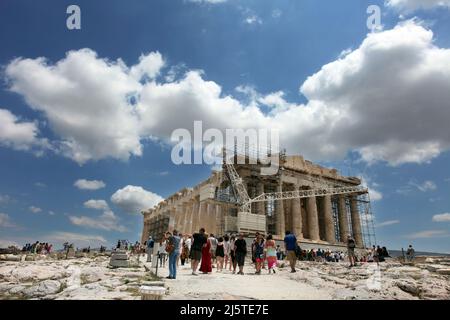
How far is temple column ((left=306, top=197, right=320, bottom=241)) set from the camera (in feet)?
124

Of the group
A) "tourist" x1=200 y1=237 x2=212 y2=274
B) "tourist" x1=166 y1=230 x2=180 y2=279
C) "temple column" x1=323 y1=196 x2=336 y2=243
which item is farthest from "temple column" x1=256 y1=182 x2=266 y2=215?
"tourist" x1=166 y1=230 x2=180 y2=279

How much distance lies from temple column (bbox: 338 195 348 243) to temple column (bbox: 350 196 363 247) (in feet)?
5.95

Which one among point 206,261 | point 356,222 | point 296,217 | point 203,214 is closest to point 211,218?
point 203,214

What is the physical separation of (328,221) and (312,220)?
2.72 metres

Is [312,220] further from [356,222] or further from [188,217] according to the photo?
[188,217]

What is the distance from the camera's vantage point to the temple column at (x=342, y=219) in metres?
41.8

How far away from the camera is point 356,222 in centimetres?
4394

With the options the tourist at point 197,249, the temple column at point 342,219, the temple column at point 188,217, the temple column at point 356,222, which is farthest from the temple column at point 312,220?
the tourist at point 197,249

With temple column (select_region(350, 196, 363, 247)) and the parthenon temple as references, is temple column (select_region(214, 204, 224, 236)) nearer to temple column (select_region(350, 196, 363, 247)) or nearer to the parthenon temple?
the parthenon temple

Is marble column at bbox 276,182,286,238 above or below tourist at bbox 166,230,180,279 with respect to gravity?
above
